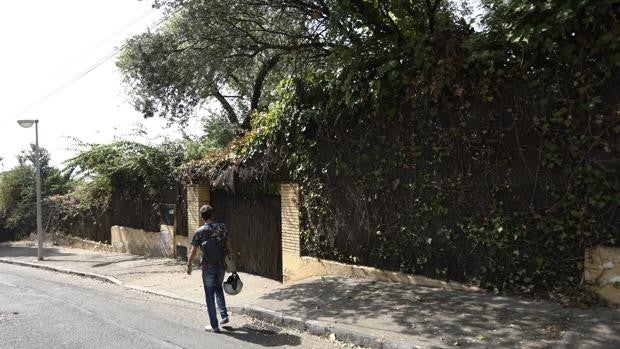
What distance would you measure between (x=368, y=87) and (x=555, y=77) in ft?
9.45

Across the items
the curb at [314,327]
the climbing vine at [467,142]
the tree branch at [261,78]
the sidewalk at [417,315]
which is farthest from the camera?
the tree branch at [261,78]

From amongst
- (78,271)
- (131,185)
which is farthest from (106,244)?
(78,271)

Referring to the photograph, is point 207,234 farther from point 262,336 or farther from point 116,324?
point 116,324

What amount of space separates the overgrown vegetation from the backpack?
9.31 ft

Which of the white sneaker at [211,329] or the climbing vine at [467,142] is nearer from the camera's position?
the climbing vine at [467,142]

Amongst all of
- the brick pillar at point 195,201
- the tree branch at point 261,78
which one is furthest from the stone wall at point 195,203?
the tree branch at point 261,78

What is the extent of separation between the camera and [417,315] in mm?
6449

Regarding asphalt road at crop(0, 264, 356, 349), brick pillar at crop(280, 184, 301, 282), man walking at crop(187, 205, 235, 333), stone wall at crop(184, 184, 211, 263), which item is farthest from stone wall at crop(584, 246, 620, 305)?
stone wall at crop(184, 184, 211, 263)

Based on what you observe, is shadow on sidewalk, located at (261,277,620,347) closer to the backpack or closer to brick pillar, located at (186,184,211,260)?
the backpack

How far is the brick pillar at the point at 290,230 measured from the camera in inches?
396

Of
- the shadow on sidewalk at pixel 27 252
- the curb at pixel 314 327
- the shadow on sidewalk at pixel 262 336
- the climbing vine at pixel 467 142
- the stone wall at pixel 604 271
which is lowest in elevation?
the shadow on sidewalk at pixel 27 252

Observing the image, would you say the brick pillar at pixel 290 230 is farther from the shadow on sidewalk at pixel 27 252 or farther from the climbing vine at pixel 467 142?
the shadow on sidewalk at pixel 27 252

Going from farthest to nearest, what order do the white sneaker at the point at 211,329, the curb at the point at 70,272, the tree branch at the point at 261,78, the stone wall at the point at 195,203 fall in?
the tree branch at the point at 261,78 < the stone wall at the point at 195,203 < the curb at the point at 70,272 < the white sneaker at the point at 211,329

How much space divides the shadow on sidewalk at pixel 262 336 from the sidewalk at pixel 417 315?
290 mm
